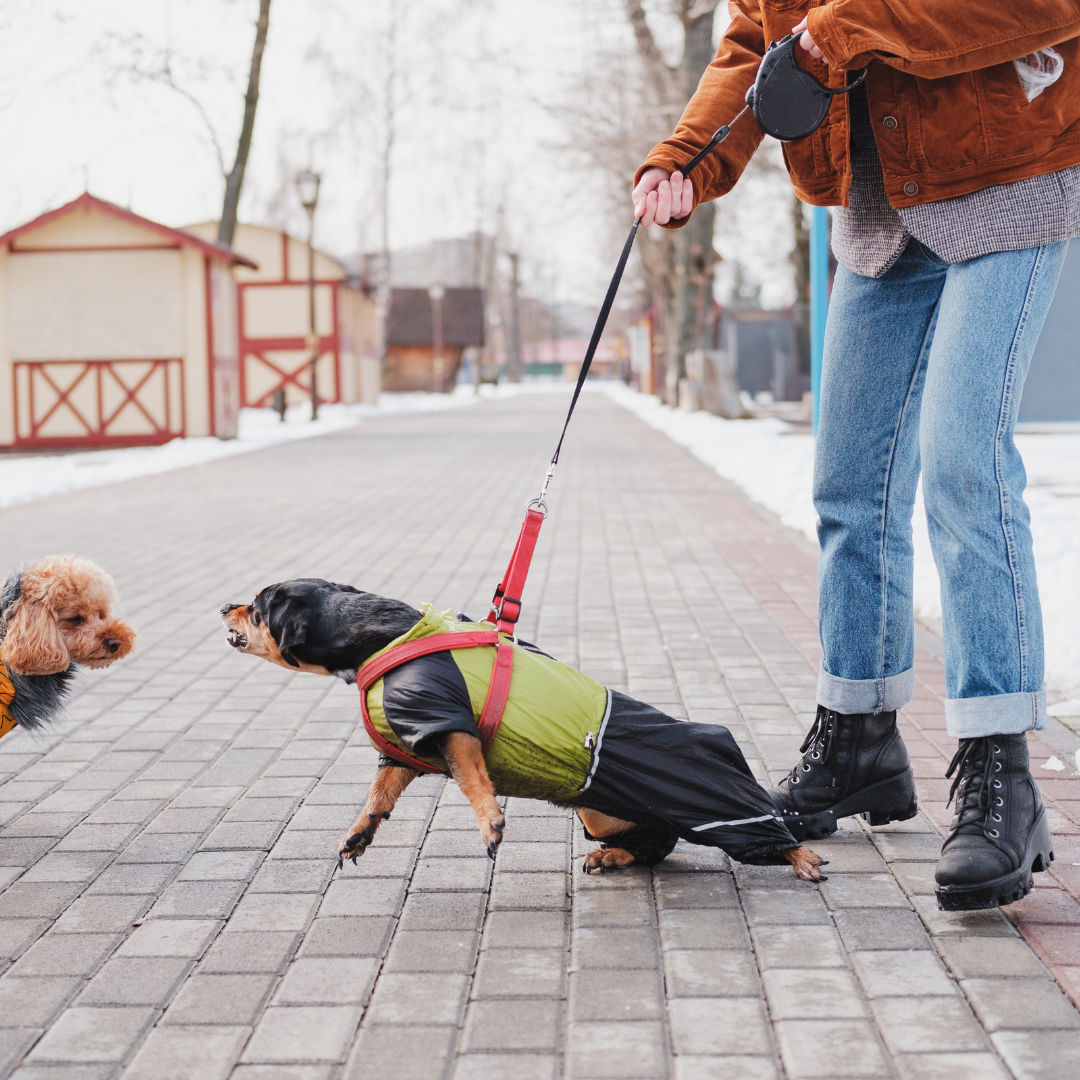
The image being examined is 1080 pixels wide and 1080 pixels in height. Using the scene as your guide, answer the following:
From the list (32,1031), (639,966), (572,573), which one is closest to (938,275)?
(639,966)

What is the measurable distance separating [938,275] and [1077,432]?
571 inches

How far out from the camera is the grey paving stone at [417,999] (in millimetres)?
2324

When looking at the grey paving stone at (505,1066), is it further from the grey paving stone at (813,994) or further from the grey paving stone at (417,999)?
the grey paving stone at (813,994)

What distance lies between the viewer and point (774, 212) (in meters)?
38.3

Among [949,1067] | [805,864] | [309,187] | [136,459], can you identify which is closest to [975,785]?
[805,864]

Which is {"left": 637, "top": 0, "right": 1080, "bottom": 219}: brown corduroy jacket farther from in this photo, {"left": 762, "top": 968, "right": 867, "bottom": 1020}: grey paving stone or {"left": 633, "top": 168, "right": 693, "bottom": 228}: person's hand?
{"left": 762, "top": 968, "right": 867, "bottom": 1020}: grey paving stone

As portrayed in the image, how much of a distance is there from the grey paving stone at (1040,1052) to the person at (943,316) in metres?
0.41

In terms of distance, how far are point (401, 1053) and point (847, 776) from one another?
1.38 metres

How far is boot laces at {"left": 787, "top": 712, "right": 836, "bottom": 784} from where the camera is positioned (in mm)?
3158

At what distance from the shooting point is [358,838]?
9.11ft

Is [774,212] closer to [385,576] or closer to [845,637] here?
[385,576]

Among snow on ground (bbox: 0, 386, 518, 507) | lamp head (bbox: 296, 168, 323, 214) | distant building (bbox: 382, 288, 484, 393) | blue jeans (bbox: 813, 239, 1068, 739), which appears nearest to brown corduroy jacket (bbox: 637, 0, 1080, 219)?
blue jeans (bbox: 813, 239, 1068, 739)

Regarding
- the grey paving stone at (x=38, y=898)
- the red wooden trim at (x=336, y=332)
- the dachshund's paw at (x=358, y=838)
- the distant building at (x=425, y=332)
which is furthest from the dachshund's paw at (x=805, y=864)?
the distant building at (x=425, y=332)

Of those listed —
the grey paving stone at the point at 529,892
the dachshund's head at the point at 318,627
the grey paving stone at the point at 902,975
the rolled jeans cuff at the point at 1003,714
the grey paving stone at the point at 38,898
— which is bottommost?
the grey paving stone at the point at 38,898
